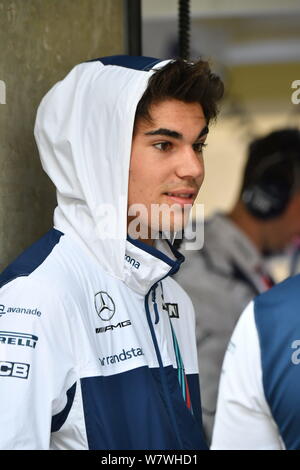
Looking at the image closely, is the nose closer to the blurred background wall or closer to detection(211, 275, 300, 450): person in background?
detection(211, 275, 300, 450): person in background

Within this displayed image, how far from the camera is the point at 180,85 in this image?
2.03m

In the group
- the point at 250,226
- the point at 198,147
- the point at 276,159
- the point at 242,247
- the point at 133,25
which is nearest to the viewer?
the point at 198,147

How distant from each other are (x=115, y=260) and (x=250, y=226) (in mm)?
2158

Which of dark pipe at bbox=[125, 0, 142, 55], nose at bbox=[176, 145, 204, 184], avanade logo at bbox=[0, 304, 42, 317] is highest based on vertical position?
dark pipe at bbox=[125, 0, 142, 55]

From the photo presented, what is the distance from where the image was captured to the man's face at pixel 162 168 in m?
1.99

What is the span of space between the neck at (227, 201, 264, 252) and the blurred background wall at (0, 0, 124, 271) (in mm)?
1649

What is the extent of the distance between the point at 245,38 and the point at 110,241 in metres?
2.57

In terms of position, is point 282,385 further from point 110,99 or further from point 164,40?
point 164,40

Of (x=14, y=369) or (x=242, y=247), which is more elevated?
(x=14, y=369)

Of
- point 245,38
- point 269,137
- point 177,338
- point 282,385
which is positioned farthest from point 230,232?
point 282,385

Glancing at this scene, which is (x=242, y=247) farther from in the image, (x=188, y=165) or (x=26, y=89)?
(x=188, y=165)

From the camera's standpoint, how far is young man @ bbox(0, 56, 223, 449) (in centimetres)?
177

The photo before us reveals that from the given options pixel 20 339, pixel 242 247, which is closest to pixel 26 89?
pixel 20 339

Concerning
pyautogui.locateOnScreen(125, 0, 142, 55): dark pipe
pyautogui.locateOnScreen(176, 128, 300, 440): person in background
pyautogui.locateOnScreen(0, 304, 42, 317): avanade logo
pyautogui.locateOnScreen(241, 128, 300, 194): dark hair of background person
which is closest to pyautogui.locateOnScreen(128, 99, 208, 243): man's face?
pyautogui.locateOnScreen(0, 304, 42, 317): avanade logo
